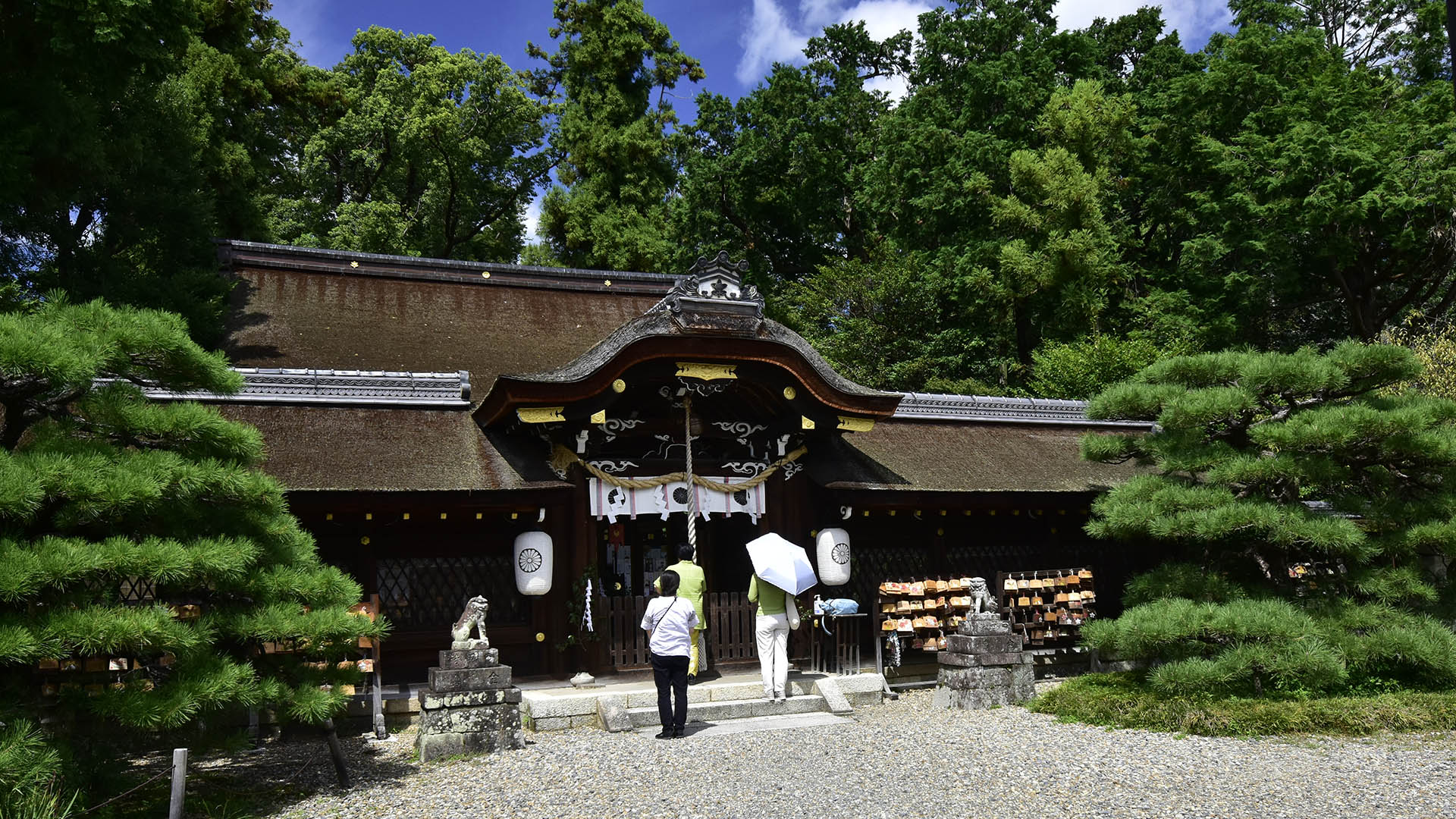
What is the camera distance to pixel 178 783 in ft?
16.5

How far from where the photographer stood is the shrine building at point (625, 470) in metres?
9.55

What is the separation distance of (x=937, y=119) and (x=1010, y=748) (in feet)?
64.3

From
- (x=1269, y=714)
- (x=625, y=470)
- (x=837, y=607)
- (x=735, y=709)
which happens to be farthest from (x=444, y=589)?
(x=1269, y=714)

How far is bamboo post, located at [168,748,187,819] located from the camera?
16.2ft

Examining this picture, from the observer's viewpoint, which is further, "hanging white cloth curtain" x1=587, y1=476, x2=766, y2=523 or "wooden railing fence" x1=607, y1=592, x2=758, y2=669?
"hanging white cloth curtain" x1=587, y1=476, x2=766, y2=523

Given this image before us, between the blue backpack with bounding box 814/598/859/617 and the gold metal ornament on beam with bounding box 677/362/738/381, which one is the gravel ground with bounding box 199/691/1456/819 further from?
the gold metal ornament on beam with bounding box 677/362/738/381

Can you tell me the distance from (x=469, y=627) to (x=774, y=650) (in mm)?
2853

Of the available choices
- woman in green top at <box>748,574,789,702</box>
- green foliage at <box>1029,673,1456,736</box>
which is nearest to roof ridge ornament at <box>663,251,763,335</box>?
woman in green top at <box>748,574,789,702</box>

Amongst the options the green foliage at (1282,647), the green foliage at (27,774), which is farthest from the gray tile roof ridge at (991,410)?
the green foliage at (27,774)

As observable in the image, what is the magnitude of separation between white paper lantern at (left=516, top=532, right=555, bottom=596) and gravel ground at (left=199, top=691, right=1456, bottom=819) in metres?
1.61

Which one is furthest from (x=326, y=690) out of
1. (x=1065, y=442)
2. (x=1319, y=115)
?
(x=1319, y=115)

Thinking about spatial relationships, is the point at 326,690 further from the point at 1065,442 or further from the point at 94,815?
the point at 1065,442

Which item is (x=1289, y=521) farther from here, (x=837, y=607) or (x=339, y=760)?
(x=339, y=760)

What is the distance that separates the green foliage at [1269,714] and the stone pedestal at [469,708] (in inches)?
189
